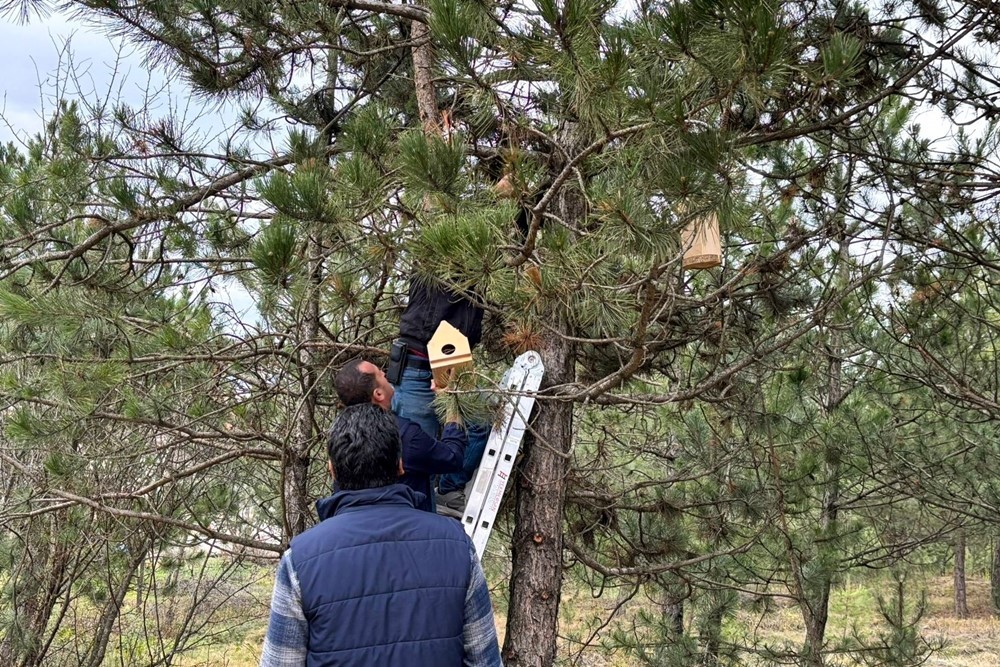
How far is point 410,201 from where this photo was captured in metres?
2.76

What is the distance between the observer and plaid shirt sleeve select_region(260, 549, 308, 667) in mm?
1749

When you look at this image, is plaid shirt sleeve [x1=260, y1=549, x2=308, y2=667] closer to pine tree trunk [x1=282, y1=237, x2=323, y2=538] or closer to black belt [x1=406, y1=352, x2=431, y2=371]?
black belt [x1=406, y1=352, x2=431, y2=371]

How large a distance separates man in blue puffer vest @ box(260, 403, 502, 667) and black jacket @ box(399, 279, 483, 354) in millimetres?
1222

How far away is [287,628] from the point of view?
175 centimetres

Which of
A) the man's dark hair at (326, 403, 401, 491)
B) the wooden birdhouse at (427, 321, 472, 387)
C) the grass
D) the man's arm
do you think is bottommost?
the grass

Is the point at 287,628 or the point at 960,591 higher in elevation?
the point at 287,628

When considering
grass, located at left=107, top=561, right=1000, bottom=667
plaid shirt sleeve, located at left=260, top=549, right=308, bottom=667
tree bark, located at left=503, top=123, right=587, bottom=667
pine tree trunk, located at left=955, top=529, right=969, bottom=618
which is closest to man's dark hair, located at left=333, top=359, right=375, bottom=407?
tree bark, located at left=503, top=123, right=587, bottom=667

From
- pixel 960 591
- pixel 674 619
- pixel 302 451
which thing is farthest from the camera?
pixel 960 591

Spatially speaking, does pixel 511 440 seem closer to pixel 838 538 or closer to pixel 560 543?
pixel 560 543

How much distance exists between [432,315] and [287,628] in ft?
5.13

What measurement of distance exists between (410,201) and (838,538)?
3.86 metres

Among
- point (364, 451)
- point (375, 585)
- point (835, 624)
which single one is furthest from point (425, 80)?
point (835, 624)

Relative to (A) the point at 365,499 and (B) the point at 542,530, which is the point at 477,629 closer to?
(A) the point at 365,499

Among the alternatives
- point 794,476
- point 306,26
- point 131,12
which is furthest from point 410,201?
point 794,476
